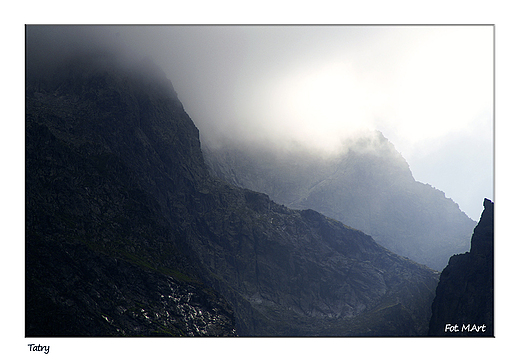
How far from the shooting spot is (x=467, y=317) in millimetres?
125438

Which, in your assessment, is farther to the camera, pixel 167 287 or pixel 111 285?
pixel 167 287

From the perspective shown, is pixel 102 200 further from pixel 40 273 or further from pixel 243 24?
pixel 243 24

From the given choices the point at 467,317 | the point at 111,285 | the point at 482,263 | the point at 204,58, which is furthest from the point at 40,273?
the point at 482,263

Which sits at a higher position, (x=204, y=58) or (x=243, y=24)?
(x=204, y=58)

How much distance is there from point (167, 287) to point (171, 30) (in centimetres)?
10560
